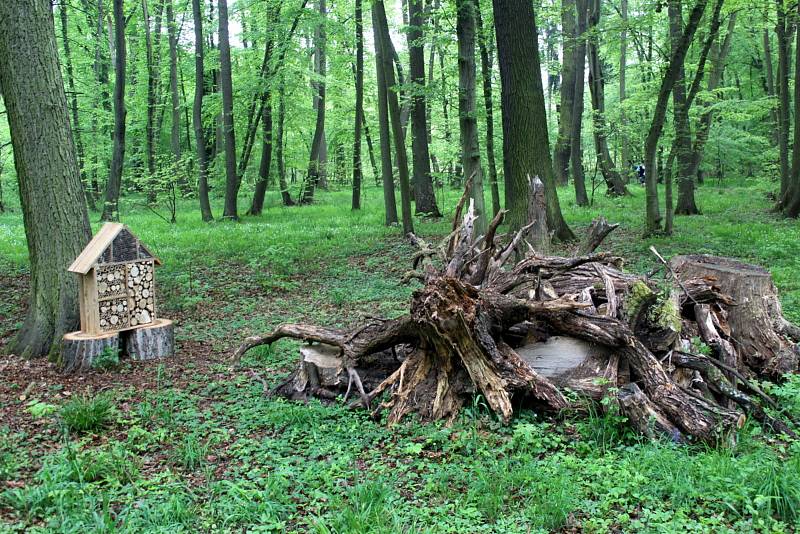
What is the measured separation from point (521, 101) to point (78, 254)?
786 cm

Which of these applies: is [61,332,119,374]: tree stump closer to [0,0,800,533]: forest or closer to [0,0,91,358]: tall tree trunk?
[0,0,800,533]: forest

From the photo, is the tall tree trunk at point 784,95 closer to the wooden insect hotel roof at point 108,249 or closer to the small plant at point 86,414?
the wooden insect hotel roof at point 108,249

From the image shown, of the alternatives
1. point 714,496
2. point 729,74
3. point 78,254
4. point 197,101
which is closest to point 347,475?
point 714,496

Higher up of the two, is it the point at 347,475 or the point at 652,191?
the point at 652,191

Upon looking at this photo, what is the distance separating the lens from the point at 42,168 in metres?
6.85

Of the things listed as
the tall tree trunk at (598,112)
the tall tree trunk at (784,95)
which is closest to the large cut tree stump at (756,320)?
the tall tree trunk at (784,95)

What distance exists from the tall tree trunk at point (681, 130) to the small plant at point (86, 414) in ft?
37.3

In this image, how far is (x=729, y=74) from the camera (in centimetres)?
3378

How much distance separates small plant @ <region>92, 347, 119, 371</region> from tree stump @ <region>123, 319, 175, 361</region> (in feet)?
0.97

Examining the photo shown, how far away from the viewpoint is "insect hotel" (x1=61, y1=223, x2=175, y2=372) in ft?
21.5

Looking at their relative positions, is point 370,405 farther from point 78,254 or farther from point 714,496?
point 78,254

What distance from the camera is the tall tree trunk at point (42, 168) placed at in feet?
22.1

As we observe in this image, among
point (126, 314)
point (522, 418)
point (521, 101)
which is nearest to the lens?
point (522, 418)

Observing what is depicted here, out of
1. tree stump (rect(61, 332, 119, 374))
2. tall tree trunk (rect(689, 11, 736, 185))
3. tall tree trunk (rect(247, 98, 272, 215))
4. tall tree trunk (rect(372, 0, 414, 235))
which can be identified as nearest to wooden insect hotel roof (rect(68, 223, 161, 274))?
tree stump (rect(61, 332, 119, 374))
